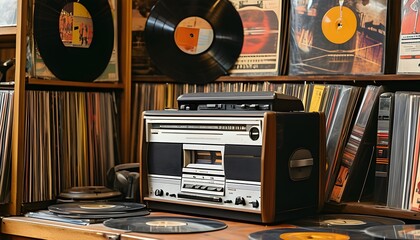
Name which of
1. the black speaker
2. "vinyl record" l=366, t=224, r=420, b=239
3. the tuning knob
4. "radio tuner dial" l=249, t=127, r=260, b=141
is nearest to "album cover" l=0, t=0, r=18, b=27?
the black speaker

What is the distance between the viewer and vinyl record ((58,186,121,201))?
2436 mm

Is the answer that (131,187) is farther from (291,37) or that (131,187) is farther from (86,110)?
(291,37)

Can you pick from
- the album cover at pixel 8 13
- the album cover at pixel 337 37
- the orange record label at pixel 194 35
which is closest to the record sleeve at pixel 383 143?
the album cover at pixel 337 37

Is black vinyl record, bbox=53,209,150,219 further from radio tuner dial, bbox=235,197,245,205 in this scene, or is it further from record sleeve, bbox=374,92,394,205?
record sleeve, bbox=374,92,394,205

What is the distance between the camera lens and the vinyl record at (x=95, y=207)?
2.25 m

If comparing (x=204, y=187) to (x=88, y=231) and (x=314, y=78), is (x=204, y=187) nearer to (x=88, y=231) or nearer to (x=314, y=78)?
(x=88, y=231)

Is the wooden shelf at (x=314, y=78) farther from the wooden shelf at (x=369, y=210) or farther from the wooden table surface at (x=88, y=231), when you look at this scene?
the wooden table surface at (x=88, y=231)

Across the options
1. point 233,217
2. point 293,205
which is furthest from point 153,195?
point 293,205

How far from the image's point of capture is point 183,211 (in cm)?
230

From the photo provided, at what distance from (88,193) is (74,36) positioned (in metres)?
0.58

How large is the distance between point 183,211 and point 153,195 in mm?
141

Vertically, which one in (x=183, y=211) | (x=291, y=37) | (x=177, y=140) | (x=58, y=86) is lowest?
(x=183, y=211)

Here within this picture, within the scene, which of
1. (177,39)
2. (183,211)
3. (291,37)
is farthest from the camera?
(177,39)

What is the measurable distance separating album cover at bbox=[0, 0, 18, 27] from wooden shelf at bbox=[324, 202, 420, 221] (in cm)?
123
